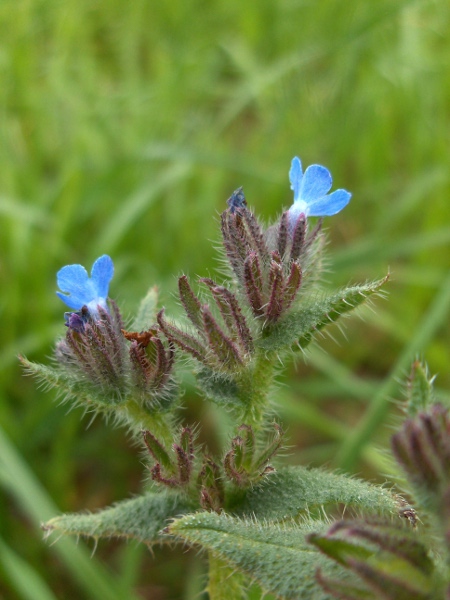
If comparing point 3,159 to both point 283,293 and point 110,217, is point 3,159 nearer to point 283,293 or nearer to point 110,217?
point 110,217

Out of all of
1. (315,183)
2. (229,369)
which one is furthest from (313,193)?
(229,369)

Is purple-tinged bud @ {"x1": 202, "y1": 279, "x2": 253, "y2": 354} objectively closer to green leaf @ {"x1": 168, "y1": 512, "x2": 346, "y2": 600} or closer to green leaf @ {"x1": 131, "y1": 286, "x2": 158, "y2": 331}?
green leaf @ {"x1": 131, "y1": 286, "x2": 158, "y2": 331}

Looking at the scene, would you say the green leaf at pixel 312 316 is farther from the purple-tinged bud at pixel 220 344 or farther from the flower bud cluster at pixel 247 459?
the flower bud cluster at pixel 247 459

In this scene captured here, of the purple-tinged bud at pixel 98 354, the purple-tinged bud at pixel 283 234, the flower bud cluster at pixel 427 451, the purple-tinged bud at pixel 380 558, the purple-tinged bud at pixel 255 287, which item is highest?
the purple-tinged bud at pixel 98 354

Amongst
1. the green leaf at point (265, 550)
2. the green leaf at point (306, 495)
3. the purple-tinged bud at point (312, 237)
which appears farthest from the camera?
the purple-tinged bud at point (312, 237)

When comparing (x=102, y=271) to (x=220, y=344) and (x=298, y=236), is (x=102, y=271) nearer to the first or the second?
(x=220, y=344)

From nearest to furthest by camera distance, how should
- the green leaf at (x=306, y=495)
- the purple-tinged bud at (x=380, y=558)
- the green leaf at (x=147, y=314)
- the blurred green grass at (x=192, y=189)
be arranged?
the purple-tinged bud at (x=380, y=558), the green leaf at (x=306, y=495), the green leaf at (x=147, y=314), the blurred green grass at (x=192, y=189)

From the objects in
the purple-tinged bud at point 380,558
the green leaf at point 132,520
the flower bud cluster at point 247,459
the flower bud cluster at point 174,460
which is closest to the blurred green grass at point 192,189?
the green leaf at point 132,520
